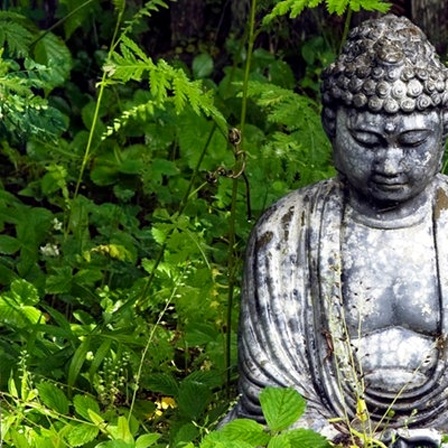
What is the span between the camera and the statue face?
538 cm

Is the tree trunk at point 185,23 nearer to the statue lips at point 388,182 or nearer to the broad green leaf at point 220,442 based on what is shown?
the statue lips at point 388,182

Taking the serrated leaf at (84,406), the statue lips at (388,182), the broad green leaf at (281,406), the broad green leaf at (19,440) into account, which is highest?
the statue lips at (388,182)

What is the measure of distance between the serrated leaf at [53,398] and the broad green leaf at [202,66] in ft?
12.4

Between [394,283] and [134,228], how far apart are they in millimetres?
2817

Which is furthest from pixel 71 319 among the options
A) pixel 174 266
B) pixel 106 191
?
pixel 106 191

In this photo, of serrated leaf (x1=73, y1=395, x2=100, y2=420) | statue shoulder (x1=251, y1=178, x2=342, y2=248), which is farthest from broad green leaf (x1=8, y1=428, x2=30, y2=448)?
statue shoulder (x1=251, y1=178, x2=342, y2=248)

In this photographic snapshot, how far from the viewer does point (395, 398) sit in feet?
18.0

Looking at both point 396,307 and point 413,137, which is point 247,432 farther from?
point 413,137

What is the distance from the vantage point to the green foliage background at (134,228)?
586 centimetres

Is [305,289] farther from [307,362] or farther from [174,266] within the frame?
[174,266]

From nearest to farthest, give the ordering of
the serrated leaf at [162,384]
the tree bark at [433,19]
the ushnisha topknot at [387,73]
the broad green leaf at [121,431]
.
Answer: the ushnisha topknot at [387,73]
the broad green leaf at [121,431]
the serrated leaf at [162,384]
the tree bark at [433,19]

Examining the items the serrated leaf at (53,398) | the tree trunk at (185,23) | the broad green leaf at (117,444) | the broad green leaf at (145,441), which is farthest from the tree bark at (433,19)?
the broad green leaf at (117,444)

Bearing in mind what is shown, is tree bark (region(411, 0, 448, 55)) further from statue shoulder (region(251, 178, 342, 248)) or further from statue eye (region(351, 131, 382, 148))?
statue eye (region(351, 131, 382, 148))

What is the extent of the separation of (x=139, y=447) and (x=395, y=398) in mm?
727
